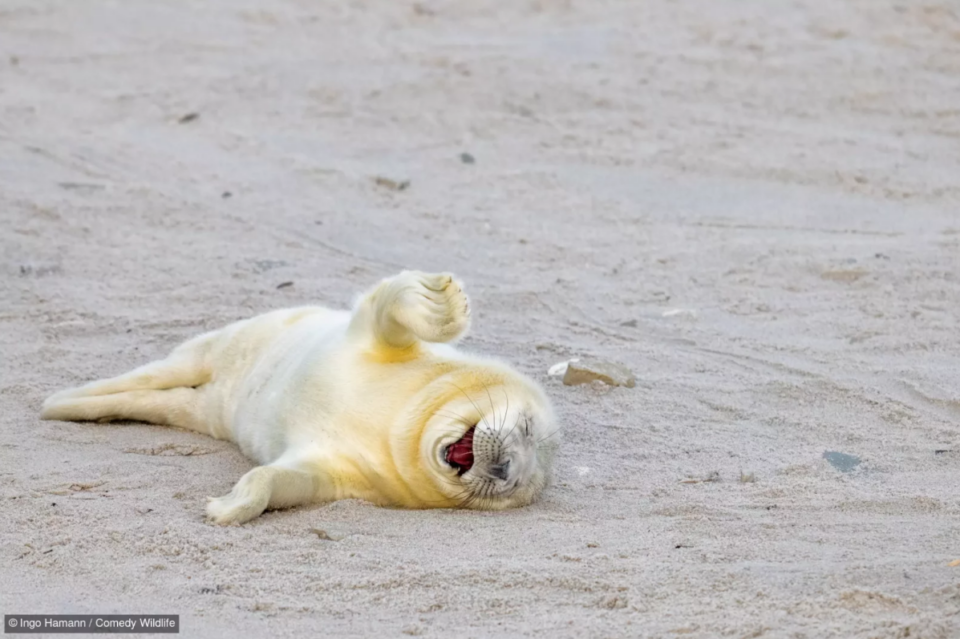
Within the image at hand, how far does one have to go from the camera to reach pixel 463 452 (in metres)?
3.96

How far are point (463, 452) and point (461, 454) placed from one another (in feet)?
0.04

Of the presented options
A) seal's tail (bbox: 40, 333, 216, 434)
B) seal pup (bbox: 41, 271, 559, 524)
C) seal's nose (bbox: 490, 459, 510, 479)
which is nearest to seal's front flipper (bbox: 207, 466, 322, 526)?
seal pup (bbox: 41, 271, 559, 524)

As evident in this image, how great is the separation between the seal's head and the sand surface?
0.28ft

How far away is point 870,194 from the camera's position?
740cm

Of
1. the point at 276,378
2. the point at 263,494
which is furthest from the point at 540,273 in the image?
the point at 263,494

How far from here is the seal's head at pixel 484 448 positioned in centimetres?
391

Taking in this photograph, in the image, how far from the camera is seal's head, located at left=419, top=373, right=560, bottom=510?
3.91 metres

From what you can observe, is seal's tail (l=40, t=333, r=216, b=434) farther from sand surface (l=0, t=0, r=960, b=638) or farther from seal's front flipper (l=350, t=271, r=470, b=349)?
seal's front flipper (l=350, t=271, r=470, b=349)

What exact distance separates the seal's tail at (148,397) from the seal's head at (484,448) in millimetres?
1195

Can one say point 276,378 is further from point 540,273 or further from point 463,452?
point 540,273

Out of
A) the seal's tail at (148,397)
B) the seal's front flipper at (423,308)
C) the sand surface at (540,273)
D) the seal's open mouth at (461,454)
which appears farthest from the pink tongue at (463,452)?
the seal's tail at (148,397)

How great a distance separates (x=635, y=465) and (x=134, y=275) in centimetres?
298

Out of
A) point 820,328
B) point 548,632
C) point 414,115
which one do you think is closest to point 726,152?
point 414,115

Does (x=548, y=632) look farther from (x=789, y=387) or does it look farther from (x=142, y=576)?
(x=789, y=387)
